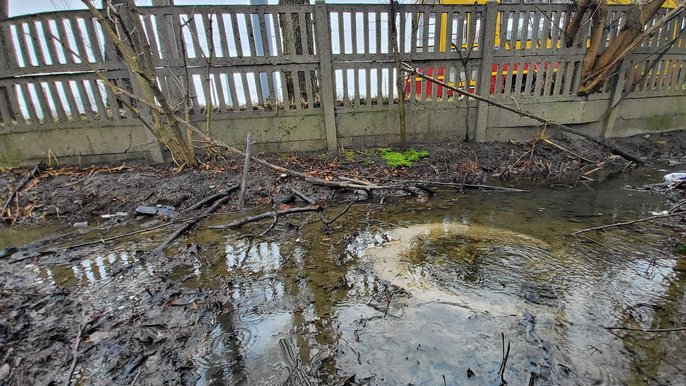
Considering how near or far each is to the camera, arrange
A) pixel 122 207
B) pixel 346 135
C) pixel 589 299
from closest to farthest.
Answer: pixel 589 299 → pixel 122 207 → pixel 346 135

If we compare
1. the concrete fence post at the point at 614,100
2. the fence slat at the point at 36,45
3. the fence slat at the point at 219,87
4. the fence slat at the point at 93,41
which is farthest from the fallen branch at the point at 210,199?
the concrete fence post at the point at 614,100

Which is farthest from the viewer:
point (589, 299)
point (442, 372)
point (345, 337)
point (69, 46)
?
point (69, 46)

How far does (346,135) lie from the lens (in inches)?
235

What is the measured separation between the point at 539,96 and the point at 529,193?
2316 mm

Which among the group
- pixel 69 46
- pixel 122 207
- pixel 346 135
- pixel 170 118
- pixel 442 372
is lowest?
pixel 442 372

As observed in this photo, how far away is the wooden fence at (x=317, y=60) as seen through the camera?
16.5 feet

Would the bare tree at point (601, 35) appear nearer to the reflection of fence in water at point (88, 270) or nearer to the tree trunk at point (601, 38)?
the tree trunk at point (601, 38)

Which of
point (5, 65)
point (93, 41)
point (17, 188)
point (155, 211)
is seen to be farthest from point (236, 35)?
point (17, 188)

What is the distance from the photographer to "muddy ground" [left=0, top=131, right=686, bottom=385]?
6.97 ft

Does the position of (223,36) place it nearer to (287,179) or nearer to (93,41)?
(93,41)

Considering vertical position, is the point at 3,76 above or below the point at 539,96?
above

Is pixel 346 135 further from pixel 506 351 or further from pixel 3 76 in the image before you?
pixel 3 76

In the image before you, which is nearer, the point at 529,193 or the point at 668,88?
the point at 529,193

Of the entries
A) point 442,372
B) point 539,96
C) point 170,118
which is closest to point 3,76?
point 170,118
